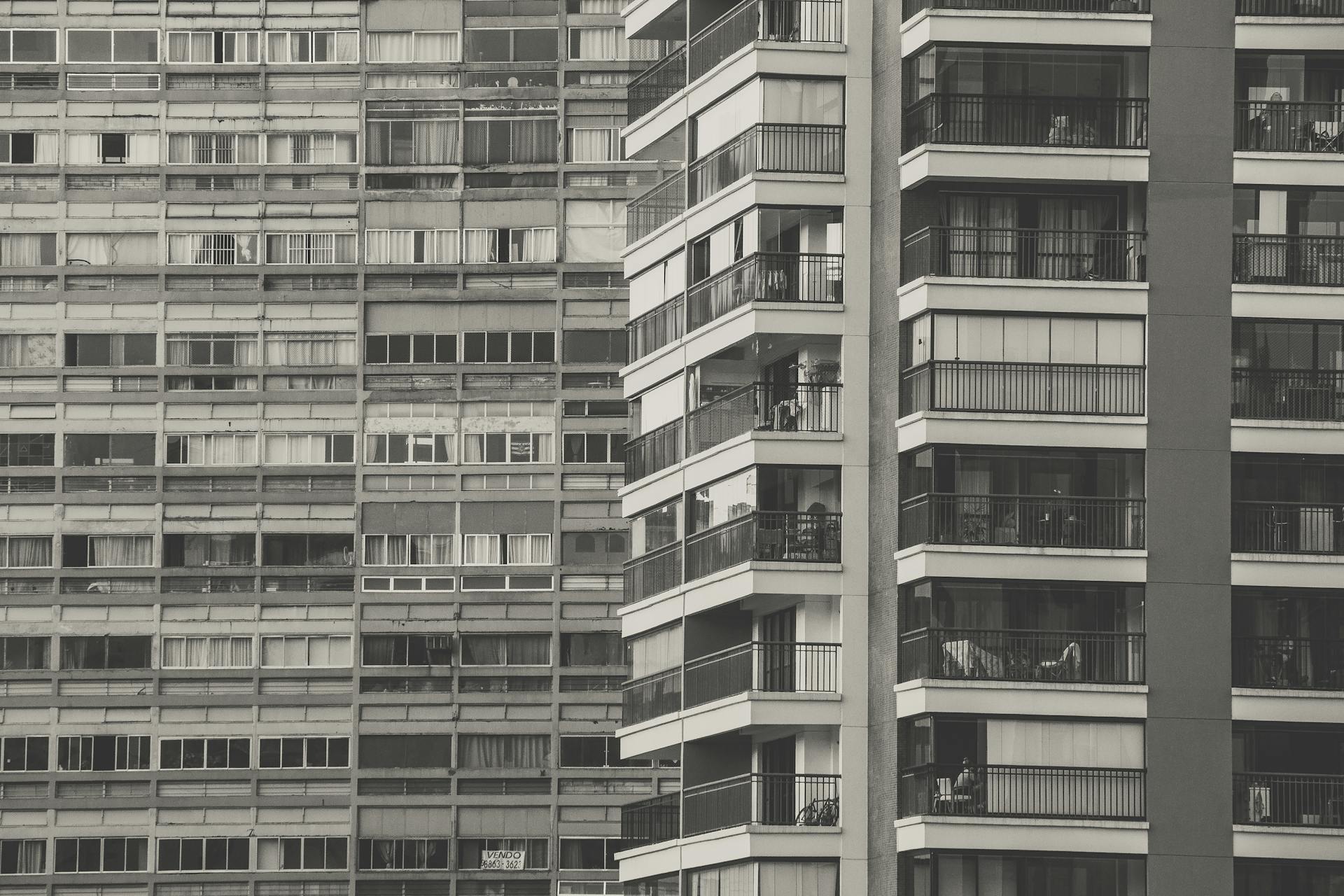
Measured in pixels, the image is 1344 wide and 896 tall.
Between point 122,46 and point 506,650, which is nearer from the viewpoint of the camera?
point 506,650

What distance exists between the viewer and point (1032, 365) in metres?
58.7

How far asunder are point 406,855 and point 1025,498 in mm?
36846

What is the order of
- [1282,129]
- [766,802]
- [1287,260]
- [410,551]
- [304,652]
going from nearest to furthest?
[1287,260], [1282,129], [766,802], [304,652], [410,551]

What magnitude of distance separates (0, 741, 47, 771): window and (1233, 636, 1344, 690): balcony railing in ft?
153

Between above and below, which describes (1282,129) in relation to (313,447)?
above

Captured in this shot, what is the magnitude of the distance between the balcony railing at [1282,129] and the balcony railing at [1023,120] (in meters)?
2.40

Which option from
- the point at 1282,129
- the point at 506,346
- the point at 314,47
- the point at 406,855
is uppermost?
the point at 314,47

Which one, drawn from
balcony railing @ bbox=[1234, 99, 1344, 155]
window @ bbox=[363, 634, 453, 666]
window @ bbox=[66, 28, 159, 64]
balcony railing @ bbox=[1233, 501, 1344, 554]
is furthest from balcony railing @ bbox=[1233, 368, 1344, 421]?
window @ bbox=[66, 28, 159, 64]

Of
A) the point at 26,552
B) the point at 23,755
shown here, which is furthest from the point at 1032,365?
the point at 26,552

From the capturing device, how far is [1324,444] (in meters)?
58.2

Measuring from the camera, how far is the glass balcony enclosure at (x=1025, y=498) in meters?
57.9

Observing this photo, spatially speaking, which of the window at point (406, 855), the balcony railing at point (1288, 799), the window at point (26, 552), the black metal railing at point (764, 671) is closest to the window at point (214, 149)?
the window at point (26, 552)

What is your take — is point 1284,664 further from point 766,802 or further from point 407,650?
point 407,650

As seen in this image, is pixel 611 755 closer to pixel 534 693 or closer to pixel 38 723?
pixel 534 693
